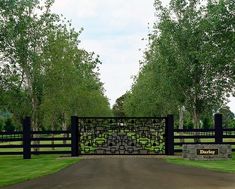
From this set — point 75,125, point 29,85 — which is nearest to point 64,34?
point 29,85

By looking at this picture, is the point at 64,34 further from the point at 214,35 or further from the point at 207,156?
the point at 207,156

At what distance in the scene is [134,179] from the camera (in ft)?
49.3

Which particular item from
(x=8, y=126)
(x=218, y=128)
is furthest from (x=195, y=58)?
(x=8, y=126)

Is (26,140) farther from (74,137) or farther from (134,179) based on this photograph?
(134,179)

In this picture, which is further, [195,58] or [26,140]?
[195,58]

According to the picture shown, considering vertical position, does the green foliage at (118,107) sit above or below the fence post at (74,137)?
above

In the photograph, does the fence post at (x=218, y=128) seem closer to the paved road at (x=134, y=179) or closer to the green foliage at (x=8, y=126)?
the paved road at (x=134, y=179)

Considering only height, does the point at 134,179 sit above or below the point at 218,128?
below

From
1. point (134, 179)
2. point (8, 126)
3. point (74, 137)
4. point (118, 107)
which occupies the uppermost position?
point (118, 107)

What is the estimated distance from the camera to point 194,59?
37.2 meters

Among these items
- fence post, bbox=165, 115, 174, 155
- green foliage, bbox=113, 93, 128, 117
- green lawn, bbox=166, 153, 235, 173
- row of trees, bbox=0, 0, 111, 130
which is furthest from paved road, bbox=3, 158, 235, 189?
green foliage, bbox=113, 93, 128, 117

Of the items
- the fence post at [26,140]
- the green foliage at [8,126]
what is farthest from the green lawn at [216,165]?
the green foliage at [8,126]

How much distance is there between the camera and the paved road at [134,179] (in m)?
13.7

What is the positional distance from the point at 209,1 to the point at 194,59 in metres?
4.51
